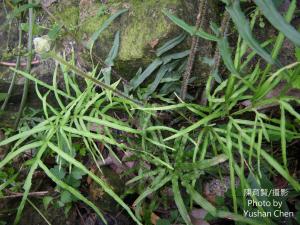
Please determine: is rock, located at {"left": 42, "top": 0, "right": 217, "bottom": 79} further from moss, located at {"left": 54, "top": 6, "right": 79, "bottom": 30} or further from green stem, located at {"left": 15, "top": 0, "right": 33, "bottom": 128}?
green stem, located at {"left": 15, "top": 0, "right": 33, "bottom": 128}

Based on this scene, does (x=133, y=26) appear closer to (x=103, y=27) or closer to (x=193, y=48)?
(x=103, y=27)

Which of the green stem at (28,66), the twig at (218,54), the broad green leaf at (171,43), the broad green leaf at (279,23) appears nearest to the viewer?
the broad green leaf at (279,23)

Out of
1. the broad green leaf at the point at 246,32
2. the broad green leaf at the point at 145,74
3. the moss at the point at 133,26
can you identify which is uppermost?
the moss at the point at 133,26

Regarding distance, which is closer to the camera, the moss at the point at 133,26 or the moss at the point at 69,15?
the moss at the point at 133,26

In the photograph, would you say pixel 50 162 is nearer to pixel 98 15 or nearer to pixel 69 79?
pixel 69 79

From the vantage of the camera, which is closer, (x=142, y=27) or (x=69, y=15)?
(x=142, y=27)

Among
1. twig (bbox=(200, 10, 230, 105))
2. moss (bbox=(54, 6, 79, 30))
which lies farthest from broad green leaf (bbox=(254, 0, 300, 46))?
moss (bbox=(54, 6, 79, 30))

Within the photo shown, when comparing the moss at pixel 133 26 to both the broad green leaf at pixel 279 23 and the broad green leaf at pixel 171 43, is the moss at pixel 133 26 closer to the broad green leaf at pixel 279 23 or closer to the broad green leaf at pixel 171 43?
the broad green leaf at pixel 171 43

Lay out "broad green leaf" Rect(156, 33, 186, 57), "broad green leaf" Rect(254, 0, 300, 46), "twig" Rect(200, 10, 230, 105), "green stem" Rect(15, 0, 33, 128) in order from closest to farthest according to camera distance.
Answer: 1. "broad green leaf" Rect(254, 0, 300, 46)
2. "twig" Rect(200, 10, 230, 105)
3. "broad green leaf" Rect(156, 33, 186, 57)
4. "green stem" Rect(15, 0, 33, 128)

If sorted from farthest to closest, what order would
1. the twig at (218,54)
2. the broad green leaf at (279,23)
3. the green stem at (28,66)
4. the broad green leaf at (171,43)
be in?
1. the green stem at (28,66)
2. the broad green leaf at (171,43)
3. the twig at (218,54)
4. the broad green leaf at (279,23)

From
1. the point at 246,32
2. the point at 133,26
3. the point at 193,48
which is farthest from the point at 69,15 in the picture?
the point at 246,32

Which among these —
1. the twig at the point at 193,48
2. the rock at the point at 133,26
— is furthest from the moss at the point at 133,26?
the twig at the point at 193,48
